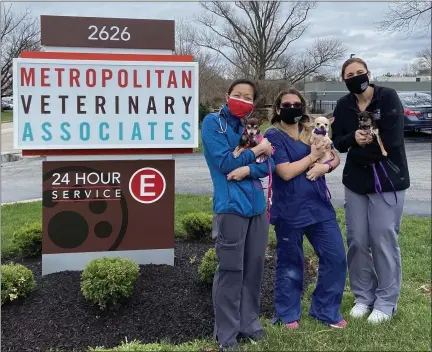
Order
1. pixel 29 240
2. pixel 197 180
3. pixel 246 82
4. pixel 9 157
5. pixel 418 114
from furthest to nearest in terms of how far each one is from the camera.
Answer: pixel 418 114 < pixel 9 157 < pixel 197 180 < pixel 29 240 < pixel 246 82

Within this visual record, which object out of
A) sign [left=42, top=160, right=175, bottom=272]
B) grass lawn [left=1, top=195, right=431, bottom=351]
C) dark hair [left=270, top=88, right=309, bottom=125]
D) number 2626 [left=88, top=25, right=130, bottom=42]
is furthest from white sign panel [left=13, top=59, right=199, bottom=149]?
grass lawn [left=1, top=195, right=431, bottom=351]

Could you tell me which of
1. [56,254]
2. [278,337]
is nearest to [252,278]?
[278,337]

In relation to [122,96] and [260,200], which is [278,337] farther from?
[122,96]

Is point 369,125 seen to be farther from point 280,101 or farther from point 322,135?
point 280,101

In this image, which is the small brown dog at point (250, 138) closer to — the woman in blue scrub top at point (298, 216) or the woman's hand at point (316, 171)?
the woman in blue scrub top at point (298, 216)

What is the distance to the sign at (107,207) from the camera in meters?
4.64

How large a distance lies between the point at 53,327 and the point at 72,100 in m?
1.93

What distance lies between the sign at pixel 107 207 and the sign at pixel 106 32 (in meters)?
1.11

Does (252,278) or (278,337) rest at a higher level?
(252,278)

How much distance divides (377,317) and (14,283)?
2.84 m

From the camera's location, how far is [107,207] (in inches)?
187

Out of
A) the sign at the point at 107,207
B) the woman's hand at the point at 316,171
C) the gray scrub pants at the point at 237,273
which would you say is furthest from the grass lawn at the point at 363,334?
the sign at the point at 107,207

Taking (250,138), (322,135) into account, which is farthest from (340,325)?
(250,138)

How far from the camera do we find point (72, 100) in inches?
177
